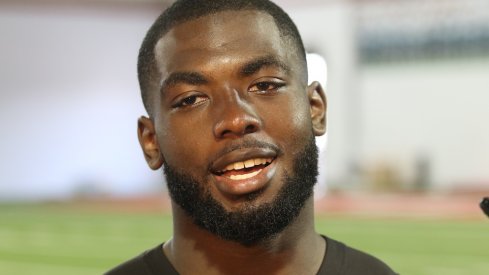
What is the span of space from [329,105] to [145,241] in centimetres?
803

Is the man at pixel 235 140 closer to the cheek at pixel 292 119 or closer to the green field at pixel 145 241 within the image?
the cheek at pixel 292 119

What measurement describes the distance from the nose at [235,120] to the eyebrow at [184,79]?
0.07 m

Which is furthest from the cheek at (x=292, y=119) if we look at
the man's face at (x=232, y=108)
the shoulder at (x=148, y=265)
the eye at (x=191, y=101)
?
the shoulder at (x=148, y=265)

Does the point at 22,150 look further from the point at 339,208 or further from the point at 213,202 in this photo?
the point at 213,202

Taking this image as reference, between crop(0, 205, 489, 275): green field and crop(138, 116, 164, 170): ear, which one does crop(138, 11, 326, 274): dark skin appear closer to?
crop(138, 116, 164, 170): ear

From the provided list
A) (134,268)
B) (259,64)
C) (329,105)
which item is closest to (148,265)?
(134,268)

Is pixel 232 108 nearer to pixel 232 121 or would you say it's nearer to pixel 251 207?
pixel 232 121

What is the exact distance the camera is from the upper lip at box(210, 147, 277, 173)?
1560 millimetres

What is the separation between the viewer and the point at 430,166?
1364 cm

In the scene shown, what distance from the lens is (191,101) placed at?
1665mm

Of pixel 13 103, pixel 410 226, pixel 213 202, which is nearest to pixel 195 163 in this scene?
pixel 213 202

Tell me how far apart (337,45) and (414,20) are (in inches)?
61.2

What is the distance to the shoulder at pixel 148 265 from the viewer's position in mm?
1777

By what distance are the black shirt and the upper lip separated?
304 millimetres
